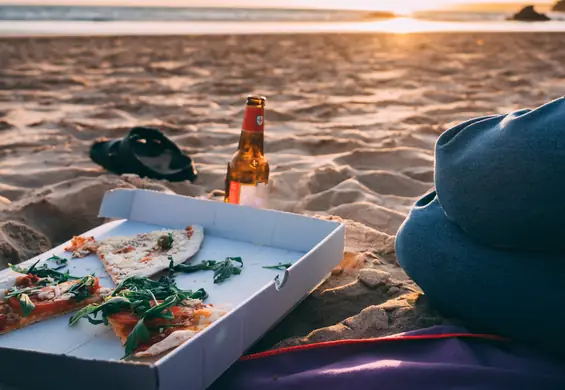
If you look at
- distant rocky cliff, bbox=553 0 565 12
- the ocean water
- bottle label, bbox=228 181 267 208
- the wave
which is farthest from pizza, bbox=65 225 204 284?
distant rocky cliff, bbox=553 0 565 12

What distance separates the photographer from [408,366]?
1.34 m

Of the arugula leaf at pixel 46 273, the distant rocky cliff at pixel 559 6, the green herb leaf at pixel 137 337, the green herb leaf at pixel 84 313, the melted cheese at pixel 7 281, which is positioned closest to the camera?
the green herb leaf at pixel 137 337

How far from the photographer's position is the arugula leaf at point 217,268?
171cm

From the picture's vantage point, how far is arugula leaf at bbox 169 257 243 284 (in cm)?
171

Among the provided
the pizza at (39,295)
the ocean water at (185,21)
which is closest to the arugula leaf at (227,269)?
the pizza at (39,295)

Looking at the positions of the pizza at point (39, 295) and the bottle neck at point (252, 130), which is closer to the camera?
the pizza at point (39, 295)

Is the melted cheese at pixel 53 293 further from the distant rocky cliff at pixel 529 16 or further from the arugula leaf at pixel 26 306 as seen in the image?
the distant rocky cliff at pixel 529 16

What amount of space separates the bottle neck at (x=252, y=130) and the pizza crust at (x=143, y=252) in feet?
1.07

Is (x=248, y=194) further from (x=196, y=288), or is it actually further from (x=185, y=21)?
(x=185, y=21)

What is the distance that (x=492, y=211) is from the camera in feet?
4.63

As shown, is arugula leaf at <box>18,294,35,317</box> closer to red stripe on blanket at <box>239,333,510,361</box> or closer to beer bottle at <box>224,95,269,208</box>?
red stripe on blanket at <box>239,333,510,361</box>

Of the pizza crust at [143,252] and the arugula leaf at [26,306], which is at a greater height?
the arugula leaf at [26,306]

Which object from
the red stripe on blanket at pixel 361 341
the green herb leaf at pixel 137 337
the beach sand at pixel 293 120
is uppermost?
the green herb leaf at pixel 137 337

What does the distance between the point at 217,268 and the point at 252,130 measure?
511 millimetres
